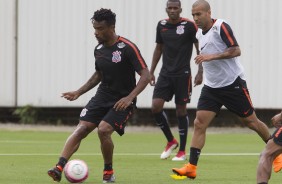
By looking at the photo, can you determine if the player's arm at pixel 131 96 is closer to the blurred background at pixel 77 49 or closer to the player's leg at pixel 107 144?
the player's leg at pixel 107 144

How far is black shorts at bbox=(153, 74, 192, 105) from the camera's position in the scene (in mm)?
15438

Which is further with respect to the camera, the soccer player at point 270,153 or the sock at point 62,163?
the sock at point 62,163

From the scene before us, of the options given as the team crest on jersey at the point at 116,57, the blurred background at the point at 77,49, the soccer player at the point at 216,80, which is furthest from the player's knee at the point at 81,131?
the blurred background at the point at 77,49

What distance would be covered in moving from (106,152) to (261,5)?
1344 cm

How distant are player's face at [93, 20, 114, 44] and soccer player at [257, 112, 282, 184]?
3.11 metres

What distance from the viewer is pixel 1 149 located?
17344 mm

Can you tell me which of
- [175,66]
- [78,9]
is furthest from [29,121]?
[175,66]

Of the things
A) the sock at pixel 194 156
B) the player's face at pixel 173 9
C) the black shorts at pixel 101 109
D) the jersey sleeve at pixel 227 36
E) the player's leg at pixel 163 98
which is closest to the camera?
the black shorts at pixel 101 109

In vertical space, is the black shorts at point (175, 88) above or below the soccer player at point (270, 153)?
below

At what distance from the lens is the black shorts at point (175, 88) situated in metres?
15.4

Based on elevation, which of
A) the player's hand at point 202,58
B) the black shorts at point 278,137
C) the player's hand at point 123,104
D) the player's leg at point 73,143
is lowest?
the player's leg at point 73,143

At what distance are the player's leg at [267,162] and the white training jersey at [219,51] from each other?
309cm

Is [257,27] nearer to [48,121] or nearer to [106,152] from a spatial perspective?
[48,121]

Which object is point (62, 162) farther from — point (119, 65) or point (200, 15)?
point (200, 15)
